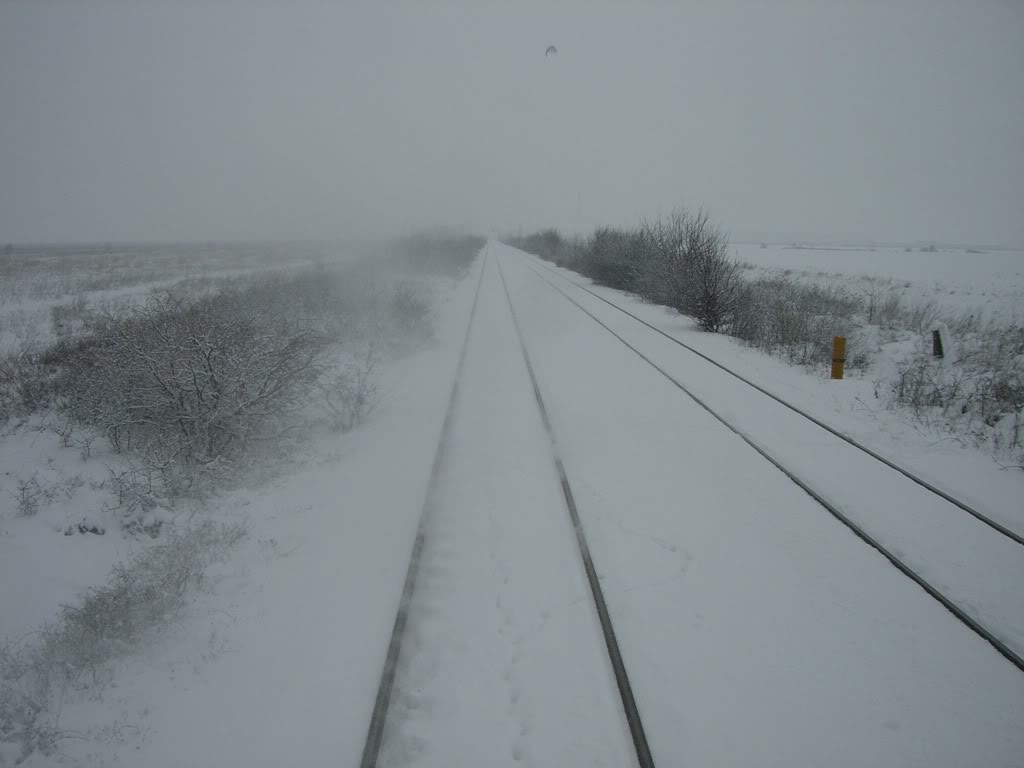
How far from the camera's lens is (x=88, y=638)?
296 centimetres

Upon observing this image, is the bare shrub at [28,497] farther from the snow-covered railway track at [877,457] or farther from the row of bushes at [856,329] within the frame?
the row of bushes at [856,329]

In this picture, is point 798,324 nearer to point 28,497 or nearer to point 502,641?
point 502,641

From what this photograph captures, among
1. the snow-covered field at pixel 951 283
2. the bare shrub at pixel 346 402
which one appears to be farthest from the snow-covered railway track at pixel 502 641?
the snow-covered field at pixel 951 283

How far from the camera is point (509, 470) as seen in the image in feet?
17.2

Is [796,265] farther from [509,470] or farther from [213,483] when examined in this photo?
[213,483]

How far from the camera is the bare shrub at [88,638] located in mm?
2504

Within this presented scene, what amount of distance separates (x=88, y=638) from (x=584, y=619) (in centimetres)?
322

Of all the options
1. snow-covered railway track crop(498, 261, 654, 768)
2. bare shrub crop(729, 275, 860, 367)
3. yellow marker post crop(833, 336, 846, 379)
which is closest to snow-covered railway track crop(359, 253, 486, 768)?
snow-covered railway track crop(498, 261, 654, 768)

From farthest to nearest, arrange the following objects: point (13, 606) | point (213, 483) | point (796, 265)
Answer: point (796, 265)
point (213, 483)
point (13, 606)

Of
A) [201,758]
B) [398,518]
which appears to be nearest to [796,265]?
[398,518]

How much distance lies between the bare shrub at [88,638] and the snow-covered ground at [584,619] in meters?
0.13

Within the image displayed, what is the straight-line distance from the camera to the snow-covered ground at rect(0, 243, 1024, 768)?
2.47 m

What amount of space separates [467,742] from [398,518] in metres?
2.29

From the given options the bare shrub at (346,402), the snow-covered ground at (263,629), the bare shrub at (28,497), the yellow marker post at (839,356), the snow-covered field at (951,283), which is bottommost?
the snow-covered ground at (263,629)
